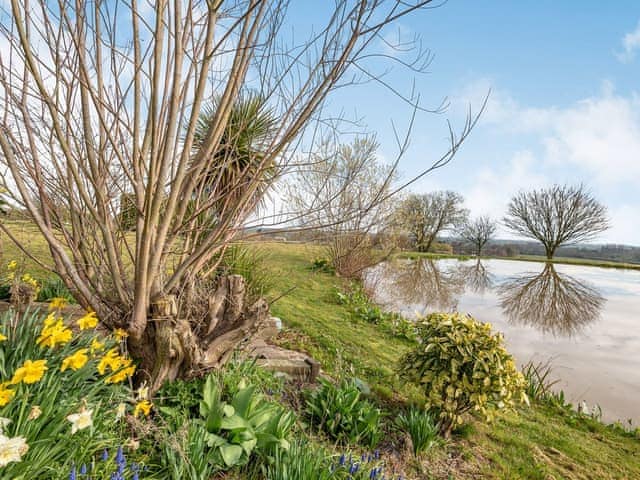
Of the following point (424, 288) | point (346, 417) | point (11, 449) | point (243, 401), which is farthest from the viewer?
point (424, 288)

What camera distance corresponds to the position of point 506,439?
2818 mm

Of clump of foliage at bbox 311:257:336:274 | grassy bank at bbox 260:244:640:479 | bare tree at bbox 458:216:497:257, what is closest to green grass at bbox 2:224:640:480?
grassy bank at bbox 260:244:640:479

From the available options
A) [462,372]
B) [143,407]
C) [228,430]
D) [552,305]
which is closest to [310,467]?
[228,430]

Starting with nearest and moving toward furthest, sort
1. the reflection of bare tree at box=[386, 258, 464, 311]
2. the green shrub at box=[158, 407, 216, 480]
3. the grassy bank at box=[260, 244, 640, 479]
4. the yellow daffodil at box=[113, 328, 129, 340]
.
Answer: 1. the green shrub at box=[158, 407, 216, 480]
2. the yellow daffodil at box=[113, 328, 129, 340]
3. the grassy bank at box=[260, 244, 640, 479]
4. the reflection of bare tree at box=[386, 258, 464, 311]

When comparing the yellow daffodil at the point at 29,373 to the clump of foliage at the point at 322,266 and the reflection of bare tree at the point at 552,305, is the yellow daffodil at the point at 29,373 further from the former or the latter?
the clump of foliage at the point at 322,266

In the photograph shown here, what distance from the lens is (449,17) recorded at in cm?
182

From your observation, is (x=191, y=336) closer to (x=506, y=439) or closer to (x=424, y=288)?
(x=506, y=439)

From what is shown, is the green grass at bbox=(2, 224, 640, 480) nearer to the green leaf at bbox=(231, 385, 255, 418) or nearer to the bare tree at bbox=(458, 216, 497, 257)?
the green leaf at bbox=(231, 385, 255, 418)

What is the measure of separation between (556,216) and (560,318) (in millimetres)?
27167

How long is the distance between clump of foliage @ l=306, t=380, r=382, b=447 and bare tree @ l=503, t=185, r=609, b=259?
3429cm

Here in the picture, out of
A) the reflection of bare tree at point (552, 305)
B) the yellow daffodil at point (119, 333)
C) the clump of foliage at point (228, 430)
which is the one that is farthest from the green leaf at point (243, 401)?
the reflection of bare tree at point (552, 305)

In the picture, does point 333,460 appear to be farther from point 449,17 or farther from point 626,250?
point 626,250

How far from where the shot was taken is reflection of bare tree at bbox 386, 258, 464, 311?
926cm

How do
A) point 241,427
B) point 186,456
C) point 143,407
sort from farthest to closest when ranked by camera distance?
1. point 241,427
2. point 143,407
3. point 186,456
